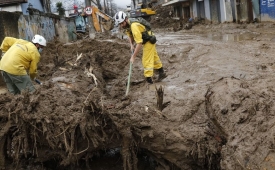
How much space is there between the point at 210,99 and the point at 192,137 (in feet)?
2.17

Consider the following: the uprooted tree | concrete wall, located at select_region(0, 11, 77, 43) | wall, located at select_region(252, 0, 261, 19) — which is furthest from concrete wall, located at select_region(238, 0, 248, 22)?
the uprooted tree

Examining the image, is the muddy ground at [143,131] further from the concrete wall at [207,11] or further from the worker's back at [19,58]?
the concrete wall at [207,11]

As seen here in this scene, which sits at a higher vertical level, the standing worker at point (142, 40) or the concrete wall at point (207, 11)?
the concrete wall at point (207, 11)

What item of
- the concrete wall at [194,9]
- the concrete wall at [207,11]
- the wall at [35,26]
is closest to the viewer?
the wall at [35,26]

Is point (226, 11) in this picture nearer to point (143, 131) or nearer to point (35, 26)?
point (35, 26)

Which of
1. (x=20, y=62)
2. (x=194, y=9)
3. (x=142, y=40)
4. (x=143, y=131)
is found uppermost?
(x=194, y=9)

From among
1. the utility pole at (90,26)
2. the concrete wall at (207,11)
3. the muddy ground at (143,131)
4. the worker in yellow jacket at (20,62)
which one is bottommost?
the muddy ground at (143,131)

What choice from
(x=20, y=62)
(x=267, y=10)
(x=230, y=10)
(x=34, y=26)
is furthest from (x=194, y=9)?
(x=20, y=62)

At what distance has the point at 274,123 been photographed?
3.24m

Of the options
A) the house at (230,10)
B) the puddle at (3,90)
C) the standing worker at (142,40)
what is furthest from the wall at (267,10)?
the puddle at (3,90)

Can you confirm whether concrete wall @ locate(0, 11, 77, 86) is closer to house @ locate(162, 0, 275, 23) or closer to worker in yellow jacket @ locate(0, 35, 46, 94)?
worker in yellow jacket @ locate(0, 35, 46, 94)

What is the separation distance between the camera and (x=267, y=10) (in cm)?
1639

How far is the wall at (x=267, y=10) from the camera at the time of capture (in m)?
16.0

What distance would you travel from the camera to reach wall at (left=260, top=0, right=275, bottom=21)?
1597 centimetres
